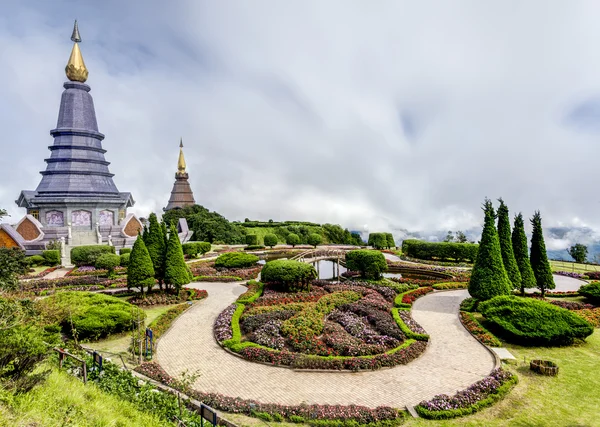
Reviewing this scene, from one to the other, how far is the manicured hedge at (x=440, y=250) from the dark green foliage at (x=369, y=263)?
549 inches

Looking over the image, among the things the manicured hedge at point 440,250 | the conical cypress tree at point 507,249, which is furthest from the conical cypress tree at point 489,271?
the manicured hedge at point 440,250

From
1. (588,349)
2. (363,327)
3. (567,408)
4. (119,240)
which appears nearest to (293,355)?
(363,327)

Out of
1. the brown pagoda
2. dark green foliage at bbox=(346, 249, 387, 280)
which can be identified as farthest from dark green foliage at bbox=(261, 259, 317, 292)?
the brown pagoda

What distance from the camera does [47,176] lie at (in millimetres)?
42875

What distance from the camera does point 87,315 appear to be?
1380cm

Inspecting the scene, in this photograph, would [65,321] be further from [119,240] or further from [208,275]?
[119,240]

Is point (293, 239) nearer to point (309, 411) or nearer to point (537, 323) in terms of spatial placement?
point (537, 323)

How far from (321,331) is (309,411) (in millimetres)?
5755

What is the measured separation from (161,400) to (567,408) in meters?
11.3

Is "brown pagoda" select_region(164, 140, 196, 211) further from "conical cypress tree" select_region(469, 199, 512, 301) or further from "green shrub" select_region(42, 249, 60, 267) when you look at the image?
"conical cypress tree" select_region(469, 199, 512, 301)

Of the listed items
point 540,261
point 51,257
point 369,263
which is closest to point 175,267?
point 369,263

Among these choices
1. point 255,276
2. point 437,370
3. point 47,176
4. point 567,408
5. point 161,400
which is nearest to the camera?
point 161,400

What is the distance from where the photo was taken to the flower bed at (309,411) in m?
8.66

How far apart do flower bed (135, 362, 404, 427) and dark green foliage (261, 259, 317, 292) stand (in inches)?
485
